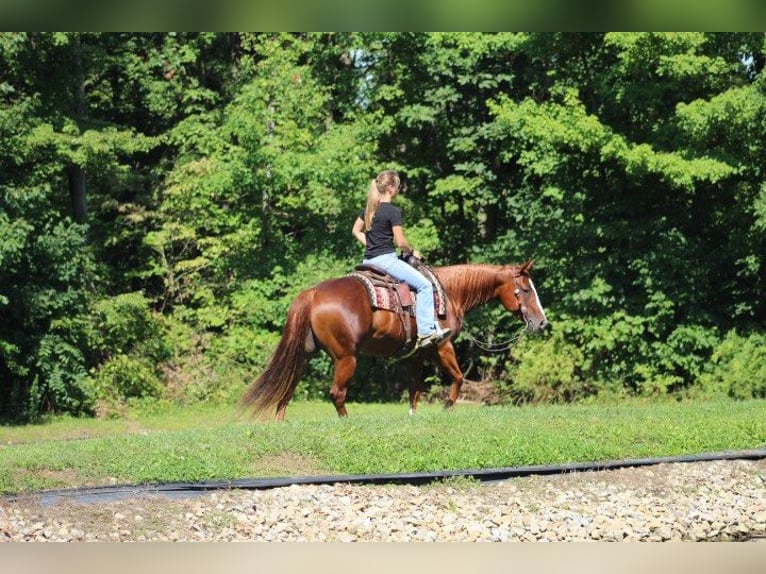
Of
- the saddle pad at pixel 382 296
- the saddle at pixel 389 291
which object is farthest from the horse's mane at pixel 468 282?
the saddle pad at pixel 382 296

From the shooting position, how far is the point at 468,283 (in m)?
13.4

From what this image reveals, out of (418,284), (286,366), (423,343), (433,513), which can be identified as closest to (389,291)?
(418,284)

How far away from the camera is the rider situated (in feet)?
39.2

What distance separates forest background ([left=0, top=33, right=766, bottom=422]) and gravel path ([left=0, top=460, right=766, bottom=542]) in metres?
9.38

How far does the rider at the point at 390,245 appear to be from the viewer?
12.0 m

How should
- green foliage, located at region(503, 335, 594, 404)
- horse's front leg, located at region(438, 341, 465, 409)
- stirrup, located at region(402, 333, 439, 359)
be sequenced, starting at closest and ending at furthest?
stirrup, located at region(402, 333, 439, 359) → horse's front leg, located at region(438, 341, 465, 409) → green foliage, located at region(503, 335, 594, 404)

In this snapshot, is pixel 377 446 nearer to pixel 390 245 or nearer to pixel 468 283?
pixel 390 245

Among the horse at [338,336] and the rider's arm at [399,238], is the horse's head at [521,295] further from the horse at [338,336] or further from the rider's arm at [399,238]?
the rider's arm at [399,238]

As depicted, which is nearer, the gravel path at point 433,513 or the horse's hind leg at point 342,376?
the gravel path at point 433,513

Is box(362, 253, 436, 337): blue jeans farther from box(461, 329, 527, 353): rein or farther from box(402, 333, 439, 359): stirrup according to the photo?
box(461, 329, 527, 353): rein

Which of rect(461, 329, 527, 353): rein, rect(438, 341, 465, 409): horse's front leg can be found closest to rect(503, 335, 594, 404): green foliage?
rect(461, 329, 527, 353): rein

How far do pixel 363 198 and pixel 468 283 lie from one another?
910 cm

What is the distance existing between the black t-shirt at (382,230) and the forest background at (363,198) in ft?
22.9

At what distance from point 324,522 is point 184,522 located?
1017 mm
